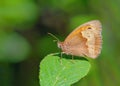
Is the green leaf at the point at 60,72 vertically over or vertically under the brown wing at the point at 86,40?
under

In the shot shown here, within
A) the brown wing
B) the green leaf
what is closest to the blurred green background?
the brown wing

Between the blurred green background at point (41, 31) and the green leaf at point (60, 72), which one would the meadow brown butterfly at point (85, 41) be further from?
the green leaf at point (60, 72)

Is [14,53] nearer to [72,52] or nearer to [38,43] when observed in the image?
[38,43]

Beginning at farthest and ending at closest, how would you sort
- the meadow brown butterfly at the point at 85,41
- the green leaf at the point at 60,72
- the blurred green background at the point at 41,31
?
the blurred green background at the point at 41,31
the meadow brown butterfly at the point at 85,41
the green leaf at the point at 60,72

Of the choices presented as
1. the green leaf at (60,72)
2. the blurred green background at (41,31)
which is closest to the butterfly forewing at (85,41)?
the blurred green background at (41,31)

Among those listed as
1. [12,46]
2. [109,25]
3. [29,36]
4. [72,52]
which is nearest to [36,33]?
[29,36]

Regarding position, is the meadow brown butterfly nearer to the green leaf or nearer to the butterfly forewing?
the butterfly forewing

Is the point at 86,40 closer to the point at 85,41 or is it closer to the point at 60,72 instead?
the point at 85,41
